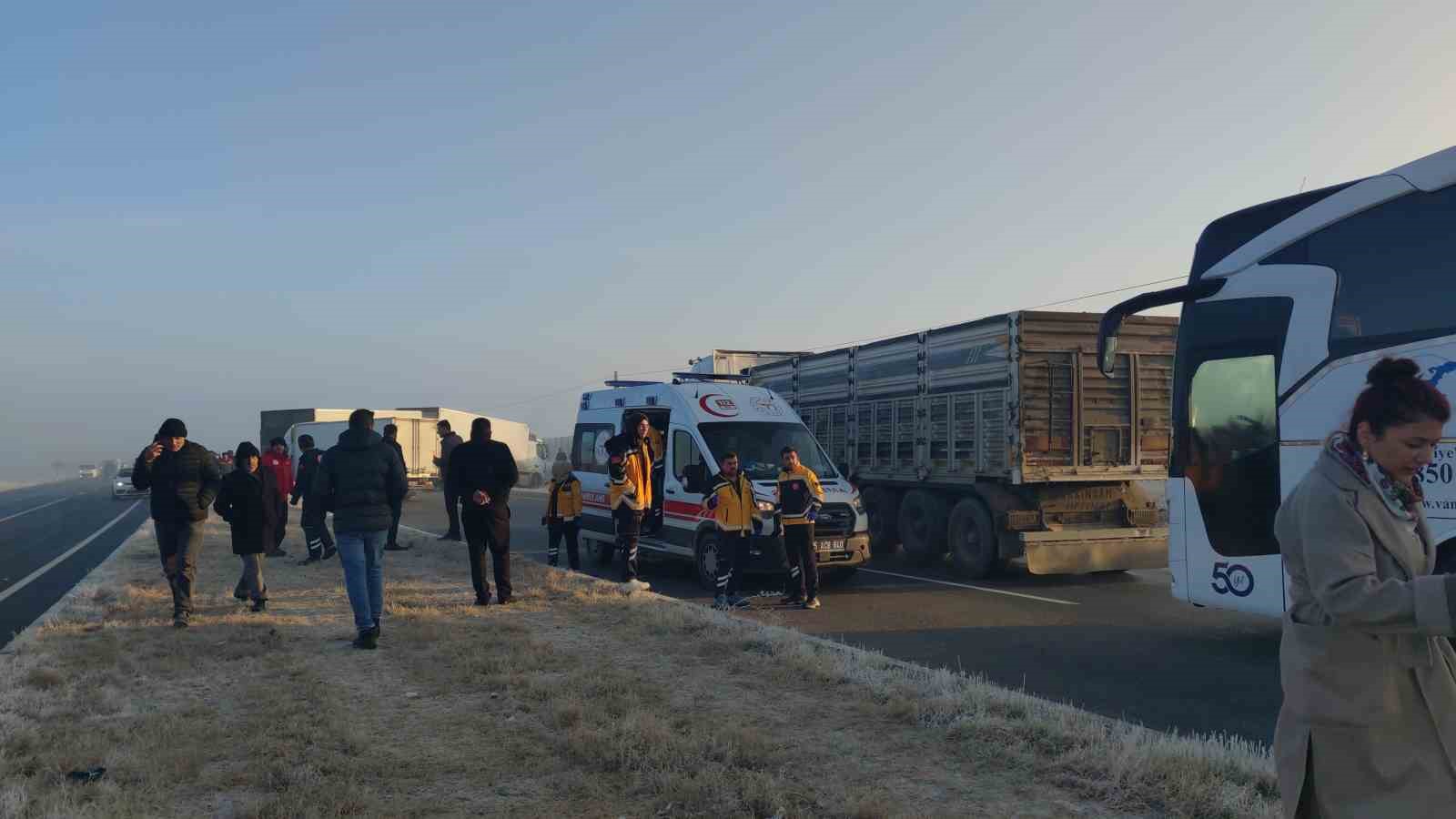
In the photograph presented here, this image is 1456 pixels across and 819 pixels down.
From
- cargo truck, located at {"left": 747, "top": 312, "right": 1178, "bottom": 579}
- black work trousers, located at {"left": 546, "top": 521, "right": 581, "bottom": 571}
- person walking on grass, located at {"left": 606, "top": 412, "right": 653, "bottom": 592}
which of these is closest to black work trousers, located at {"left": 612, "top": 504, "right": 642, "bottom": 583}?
person walking on grass, located at {"left": 606, "top": 412, "right": 653, "bottom": 592}

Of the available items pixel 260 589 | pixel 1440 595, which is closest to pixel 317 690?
pixel 260 589

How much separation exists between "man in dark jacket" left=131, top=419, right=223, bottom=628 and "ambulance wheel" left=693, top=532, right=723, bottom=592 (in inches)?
210

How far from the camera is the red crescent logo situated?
13336 millimetres

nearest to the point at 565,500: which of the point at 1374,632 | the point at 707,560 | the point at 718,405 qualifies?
the point at 718,405

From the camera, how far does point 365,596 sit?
27.9 ft

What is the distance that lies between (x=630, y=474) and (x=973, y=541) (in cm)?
467

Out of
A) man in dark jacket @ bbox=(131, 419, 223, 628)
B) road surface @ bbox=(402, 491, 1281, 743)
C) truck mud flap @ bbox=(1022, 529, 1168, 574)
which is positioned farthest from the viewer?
truck mud flap @ bbox=(1022, 529, 1168, 574)

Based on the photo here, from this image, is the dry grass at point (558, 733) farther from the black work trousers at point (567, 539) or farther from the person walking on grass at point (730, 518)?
the black work trousers at point (567, 539)

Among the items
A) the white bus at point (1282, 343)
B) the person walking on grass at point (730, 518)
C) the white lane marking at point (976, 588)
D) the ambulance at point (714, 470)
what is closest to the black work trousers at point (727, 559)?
the person walking on grass at point (730, 518)

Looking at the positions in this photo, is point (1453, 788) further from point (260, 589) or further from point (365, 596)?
point (260, 589)

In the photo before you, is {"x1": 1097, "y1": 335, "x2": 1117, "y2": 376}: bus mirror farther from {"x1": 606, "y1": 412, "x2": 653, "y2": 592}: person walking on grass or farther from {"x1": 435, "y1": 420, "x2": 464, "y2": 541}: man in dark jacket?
{"x1": 435, "y1": 420, "x2": 464, "y2": 541}: man in dark jacket

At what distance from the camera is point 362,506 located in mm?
8523

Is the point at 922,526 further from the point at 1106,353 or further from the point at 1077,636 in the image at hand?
the point at 1106,353

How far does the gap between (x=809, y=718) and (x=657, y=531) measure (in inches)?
303
